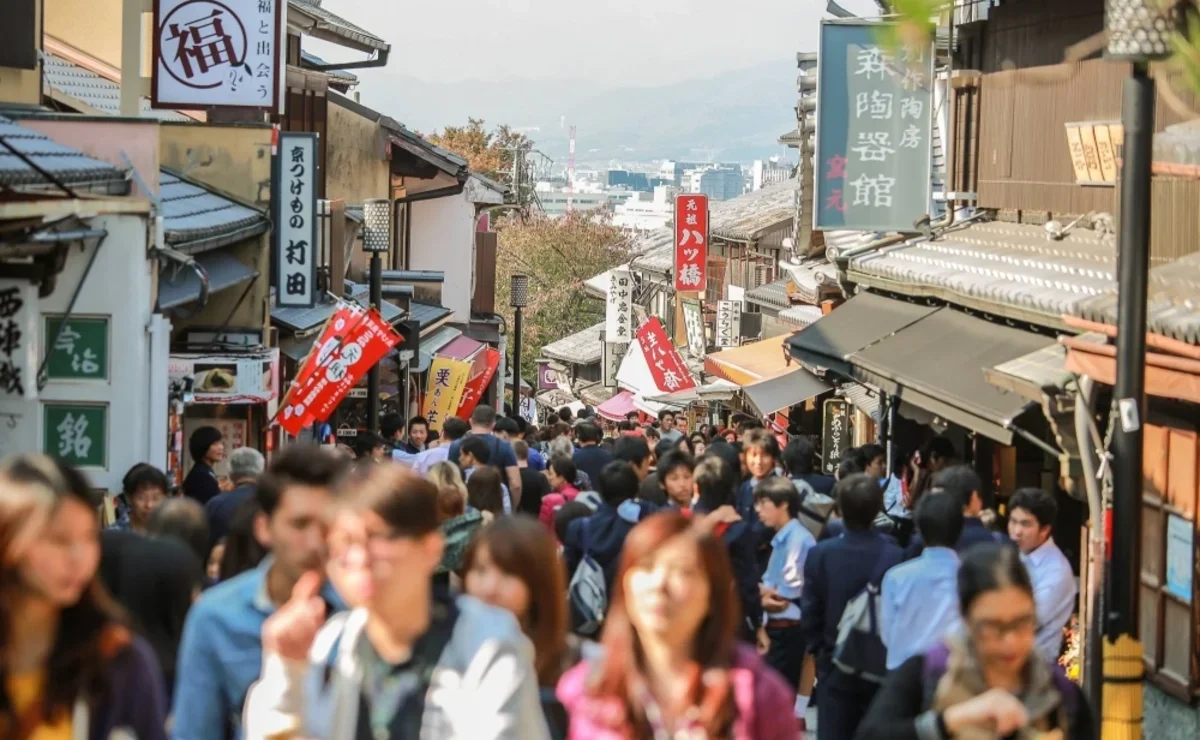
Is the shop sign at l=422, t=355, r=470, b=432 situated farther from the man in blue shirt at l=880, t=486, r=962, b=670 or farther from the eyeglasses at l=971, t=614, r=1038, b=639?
the eyeglasses at l=971, t=614, r=1038, b=639

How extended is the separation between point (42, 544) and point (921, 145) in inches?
591

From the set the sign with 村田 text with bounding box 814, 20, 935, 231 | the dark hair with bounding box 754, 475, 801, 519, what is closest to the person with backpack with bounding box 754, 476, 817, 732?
the dark hair with bounding box 754, 475, 801, 519

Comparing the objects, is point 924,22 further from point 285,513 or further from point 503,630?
point 285,513

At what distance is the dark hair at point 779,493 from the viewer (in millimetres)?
10070

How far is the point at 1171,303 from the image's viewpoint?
32.0ft

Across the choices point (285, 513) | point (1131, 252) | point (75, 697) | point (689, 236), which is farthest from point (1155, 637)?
point (689, 236)

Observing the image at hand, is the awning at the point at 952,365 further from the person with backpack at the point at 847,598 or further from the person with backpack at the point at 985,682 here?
the person with backpack at the point at 985,682

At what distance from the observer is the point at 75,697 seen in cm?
424

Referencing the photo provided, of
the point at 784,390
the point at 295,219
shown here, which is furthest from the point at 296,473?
the point at 784,390

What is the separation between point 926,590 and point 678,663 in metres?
3.32

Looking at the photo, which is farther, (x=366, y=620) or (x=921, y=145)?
(x=921, y=145)

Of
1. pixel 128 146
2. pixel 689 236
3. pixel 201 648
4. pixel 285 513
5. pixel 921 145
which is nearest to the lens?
pixel 201 648

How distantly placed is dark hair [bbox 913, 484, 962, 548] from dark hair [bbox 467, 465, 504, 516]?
9.21 feet

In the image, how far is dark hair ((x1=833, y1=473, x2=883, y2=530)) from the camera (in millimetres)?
8750
